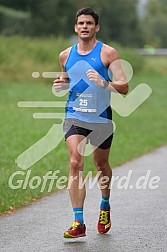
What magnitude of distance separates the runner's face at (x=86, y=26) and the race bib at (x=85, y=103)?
0.56 m

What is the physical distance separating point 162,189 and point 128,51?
40.5 metres

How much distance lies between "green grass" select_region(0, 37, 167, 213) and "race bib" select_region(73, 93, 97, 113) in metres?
2.13

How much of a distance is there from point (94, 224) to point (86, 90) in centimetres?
161

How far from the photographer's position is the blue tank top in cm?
826

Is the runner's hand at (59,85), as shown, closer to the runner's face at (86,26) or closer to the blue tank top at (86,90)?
the blue tank top at (86,90)

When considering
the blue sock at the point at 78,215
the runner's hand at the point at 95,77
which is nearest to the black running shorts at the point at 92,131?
the runner's hand at the point at 95,77

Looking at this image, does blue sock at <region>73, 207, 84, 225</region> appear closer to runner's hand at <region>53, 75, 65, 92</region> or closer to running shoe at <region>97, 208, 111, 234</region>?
running shoe at <region>97, 208, 111, 234</region>

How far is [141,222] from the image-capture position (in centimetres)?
918

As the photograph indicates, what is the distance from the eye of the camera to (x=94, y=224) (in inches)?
359

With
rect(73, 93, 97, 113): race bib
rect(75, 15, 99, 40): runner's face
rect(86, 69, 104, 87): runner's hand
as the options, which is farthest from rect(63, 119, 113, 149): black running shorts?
rect(75, 15, 99, 40): runner's face

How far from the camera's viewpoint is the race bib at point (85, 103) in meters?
8.30

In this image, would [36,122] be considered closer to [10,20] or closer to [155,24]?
[10,20]

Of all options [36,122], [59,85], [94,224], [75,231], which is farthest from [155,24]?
[75,231]

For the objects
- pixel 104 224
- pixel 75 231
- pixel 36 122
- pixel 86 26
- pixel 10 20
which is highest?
pixel 86 26
